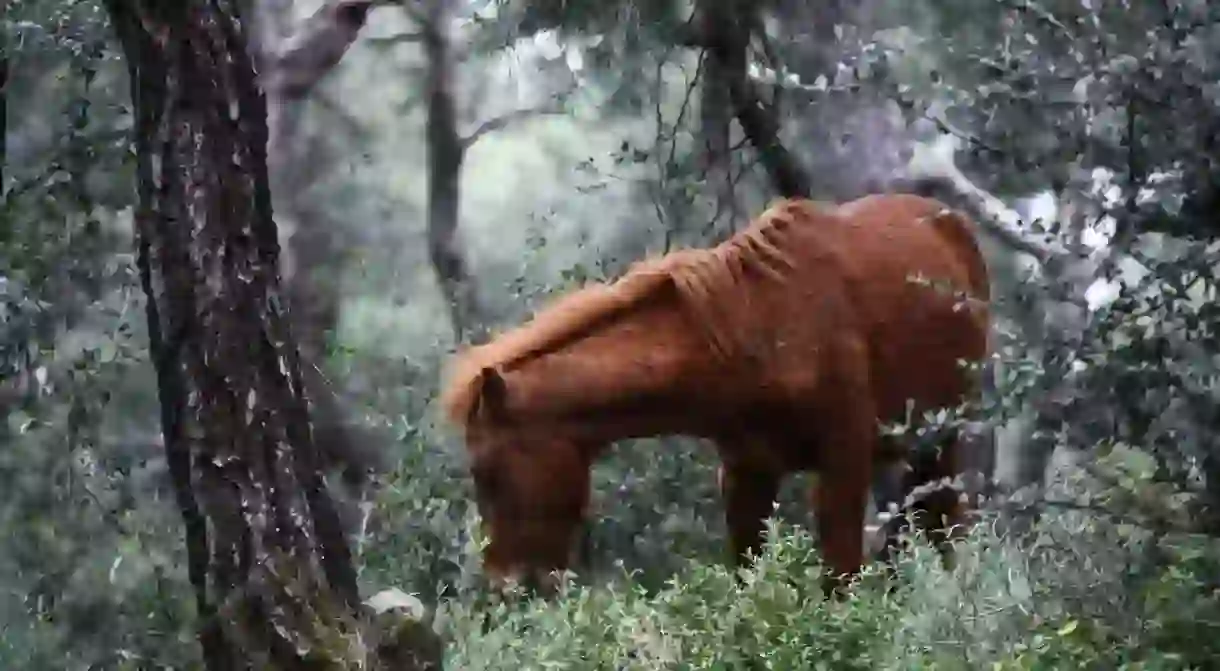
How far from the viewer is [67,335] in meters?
3.73

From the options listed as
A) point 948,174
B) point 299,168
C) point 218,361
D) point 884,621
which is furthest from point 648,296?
point 299,168

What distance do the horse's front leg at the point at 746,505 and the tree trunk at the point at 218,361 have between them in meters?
1.76

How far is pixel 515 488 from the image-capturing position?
132 inches

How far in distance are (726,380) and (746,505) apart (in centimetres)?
54

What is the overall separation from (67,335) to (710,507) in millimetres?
2046

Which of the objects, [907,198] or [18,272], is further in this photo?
[907,198]

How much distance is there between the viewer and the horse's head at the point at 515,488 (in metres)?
3.34

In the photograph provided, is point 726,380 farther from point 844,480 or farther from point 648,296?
point 844,480

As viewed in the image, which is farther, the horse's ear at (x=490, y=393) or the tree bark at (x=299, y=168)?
the tree bark at (x=299, y=168)

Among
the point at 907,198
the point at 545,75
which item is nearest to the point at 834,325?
the point at 907,198

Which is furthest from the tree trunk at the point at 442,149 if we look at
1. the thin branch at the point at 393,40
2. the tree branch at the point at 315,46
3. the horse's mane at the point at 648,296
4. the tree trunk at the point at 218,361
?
the tree trunk at the point at 218,361

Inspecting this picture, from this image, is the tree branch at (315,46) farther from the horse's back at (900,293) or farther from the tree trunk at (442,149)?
the horse's back at (900,293)

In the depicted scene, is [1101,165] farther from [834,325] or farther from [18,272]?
[18,272]

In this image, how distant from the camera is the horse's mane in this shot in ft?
11.2
